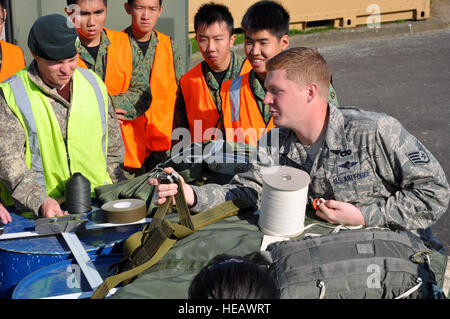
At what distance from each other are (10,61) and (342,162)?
10.3 feet

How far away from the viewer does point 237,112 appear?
4.47 metres

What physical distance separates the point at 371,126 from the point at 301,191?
521 mm

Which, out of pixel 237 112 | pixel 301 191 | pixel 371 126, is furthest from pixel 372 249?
pixel 237 112

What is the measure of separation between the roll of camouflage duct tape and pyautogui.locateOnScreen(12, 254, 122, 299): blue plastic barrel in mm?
277

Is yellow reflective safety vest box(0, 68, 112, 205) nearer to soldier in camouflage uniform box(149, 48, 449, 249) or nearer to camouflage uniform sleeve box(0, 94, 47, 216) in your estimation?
camouflage uniform sleeve box(0, 94, 47, 216)

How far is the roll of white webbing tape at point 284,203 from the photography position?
9.20 ft

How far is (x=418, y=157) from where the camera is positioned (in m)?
2.89

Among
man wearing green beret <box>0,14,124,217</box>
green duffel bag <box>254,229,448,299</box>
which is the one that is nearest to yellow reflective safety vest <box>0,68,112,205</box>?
man wearing green beret <box>0,14,124,217</box>

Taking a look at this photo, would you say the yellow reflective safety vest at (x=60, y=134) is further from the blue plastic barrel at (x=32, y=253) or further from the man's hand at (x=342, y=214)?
the man's hand at (x=342, y=214)

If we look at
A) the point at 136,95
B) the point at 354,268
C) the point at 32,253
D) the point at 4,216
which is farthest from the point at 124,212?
the point at 136,95

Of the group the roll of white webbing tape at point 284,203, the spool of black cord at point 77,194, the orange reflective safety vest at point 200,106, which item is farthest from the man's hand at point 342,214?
the orange reflective safety vest at point 200,106

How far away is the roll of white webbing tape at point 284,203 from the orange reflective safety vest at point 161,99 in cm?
258

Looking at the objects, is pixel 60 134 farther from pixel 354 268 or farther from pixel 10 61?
pixel 354 268

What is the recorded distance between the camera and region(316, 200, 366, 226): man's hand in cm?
293
